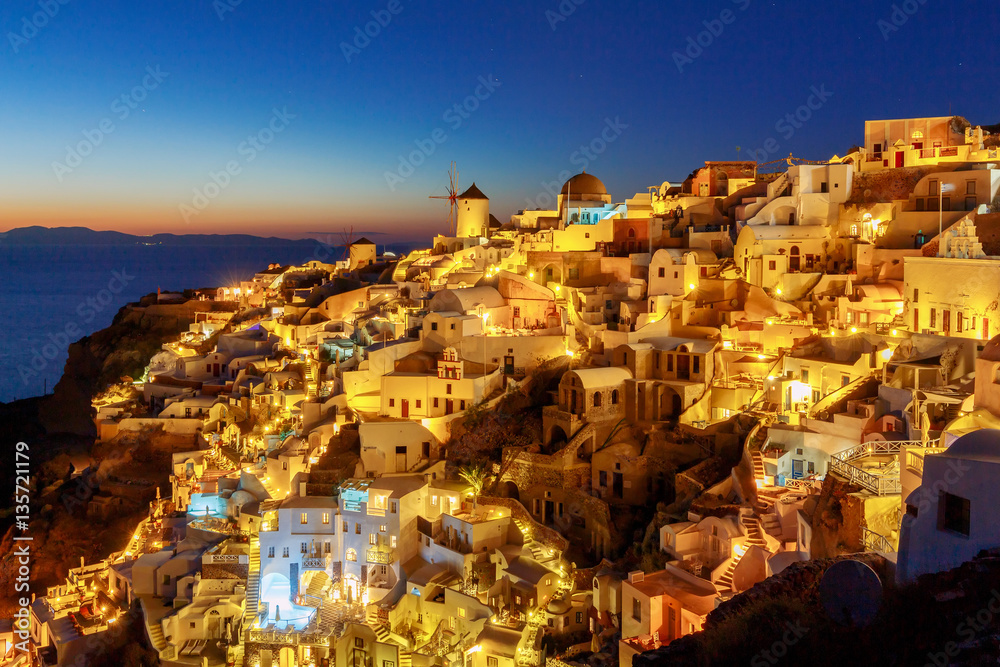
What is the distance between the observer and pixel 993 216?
23594 millimetres

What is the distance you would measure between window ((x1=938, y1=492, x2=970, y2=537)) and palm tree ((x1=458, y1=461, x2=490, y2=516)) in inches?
647

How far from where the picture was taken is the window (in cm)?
899

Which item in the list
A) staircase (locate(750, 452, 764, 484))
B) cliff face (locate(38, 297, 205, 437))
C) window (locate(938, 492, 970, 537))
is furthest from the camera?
cliff face (locate(38, 297, 205, 437))

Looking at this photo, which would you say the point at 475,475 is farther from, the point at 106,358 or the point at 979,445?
the point at 106,358

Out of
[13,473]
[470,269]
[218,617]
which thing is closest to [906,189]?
[470,269]

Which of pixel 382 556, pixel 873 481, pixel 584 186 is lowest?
pixel 382 556

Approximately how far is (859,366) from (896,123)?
53.0ft

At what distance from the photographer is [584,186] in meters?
44.2

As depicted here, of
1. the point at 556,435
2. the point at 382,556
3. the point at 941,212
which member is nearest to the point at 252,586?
the point at 382,556

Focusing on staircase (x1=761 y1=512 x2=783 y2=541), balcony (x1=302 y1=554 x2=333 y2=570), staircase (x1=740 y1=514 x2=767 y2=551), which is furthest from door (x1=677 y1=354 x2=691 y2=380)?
balcony (x1=302 y1=554 x2=333 y2=570)

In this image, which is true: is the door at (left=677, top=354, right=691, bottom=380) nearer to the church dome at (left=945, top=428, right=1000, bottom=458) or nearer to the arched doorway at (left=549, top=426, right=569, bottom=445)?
the arched doorway at (left=549, top=426, right=569, bottom=445)

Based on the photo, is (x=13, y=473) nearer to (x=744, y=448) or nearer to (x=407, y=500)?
(x=407, y=500)

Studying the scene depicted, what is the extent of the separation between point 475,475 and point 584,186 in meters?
23.8

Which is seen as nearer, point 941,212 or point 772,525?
point 772,525
